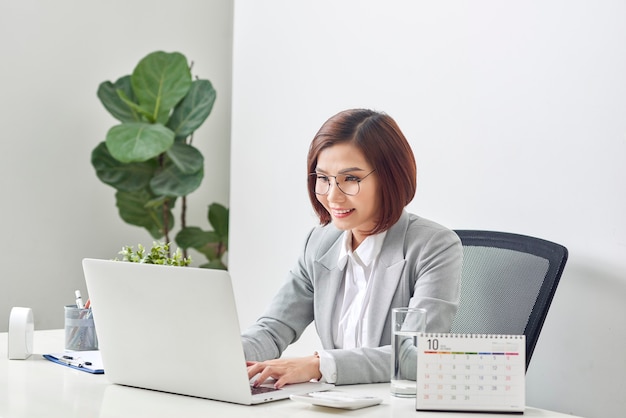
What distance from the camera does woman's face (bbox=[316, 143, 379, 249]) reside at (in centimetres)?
185

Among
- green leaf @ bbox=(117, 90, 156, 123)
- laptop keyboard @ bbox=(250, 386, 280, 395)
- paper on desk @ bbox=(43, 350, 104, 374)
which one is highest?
green leaf @ bbox=(117, 90, 156, 123)

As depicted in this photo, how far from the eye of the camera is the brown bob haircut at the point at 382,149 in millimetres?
1885

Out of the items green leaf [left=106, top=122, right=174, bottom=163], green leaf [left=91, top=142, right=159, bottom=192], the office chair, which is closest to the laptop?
the office chair

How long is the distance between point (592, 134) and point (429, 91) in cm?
62

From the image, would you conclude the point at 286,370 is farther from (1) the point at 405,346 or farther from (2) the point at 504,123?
(2) the point at 504,123

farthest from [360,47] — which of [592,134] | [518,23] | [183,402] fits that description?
[183,402]

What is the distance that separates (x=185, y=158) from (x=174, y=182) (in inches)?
5.1

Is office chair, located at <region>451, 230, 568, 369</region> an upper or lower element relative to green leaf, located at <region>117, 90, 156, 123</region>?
lower

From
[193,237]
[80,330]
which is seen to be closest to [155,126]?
[193,237]

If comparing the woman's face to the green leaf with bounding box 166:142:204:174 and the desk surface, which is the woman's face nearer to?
the desk surface

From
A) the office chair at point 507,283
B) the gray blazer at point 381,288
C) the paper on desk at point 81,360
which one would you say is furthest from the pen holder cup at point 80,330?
the office chair at point 507,283

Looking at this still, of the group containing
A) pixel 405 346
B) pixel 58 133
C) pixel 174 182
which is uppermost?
pixel 58 133

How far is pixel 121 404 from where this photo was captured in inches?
53.7

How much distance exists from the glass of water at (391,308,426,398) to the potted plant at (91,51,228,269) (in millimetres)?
2751
